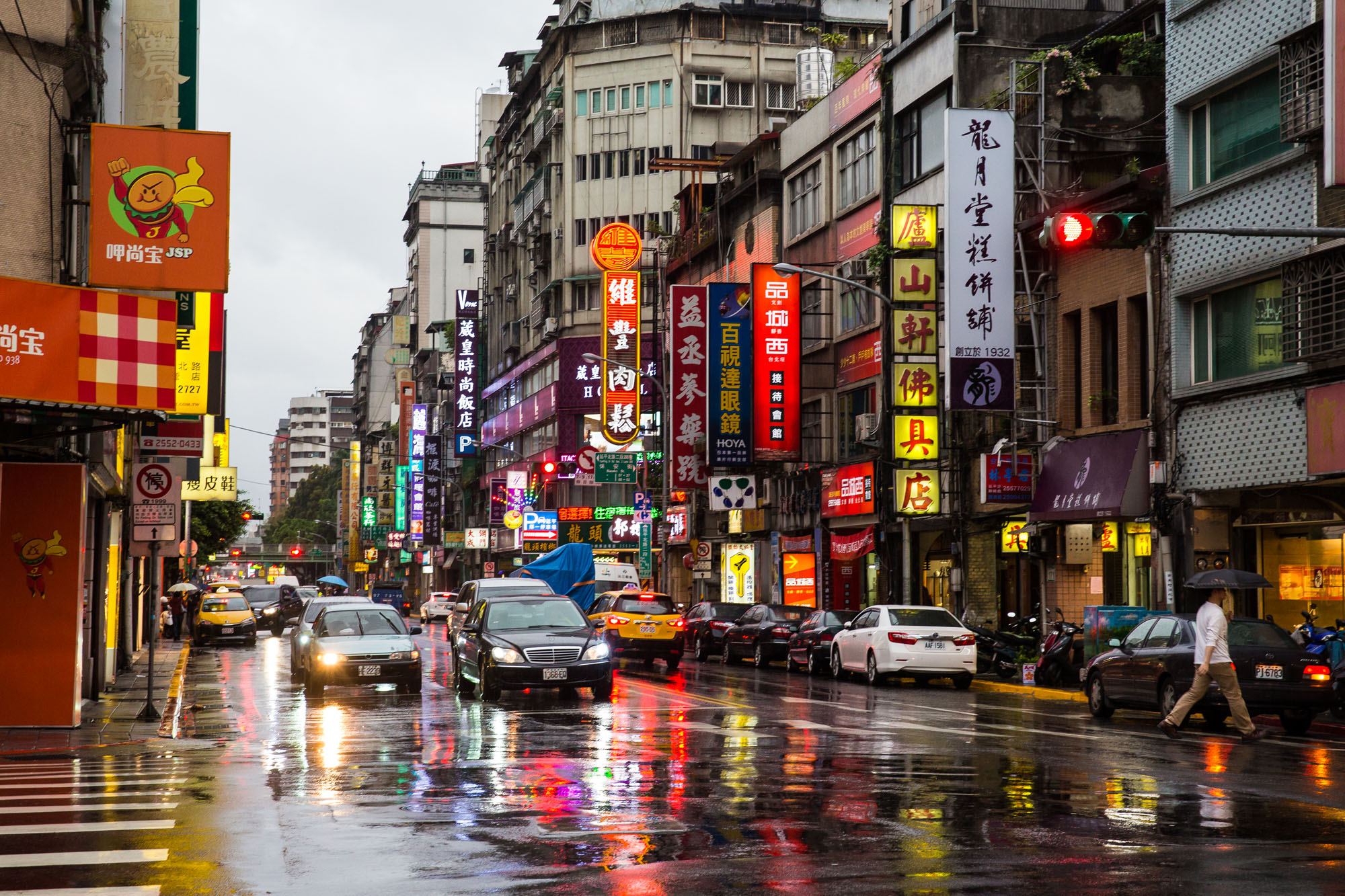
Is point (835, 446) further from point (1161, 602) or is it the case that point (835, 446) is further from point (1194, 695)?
point (1194, 695)

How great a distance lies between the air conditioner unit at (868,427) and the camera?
42000 millimetres

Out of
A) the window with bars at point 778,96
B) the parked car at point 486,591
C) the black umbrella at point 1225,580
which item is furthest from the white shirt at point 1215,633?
the window with bars at point 778,96

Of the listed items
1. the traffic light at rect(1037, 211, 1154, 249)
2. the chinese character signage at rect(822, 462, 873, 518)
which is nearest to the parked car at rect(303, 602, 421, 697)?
the traffic light at rect(1037, 211, 1154, 249)

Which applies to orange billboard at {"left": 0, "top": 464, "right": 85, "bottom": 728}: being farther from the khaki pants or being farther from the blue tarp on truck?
the blue tarp on truck

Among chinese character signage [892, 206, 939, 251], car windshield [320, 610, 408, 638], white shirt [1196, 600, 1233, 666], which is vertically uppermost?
chinese character signage [892, 206, 939, 251]

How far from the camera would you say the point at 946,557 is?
1676 inches

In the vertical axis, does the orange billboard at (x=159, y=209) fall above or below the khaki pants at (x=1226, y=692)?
above

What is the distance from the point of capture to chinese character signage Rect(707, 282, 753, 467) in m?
47.7

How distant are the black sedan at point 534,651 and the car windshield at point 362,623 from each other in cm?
270

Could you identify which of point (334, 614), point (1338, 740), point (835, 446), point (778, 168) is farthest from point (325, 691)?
point (778, 168)

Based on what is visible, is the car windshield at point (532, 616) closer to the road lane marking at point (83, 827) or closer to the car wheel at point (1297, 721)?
the car wheel at point (1297, 721)

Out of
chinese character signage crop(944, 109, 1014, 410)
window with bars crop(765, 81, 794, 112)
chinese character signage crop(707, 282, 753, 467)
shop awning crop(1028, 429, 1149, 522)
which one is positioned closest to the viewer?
shop awning crop(1028, 429, 1149, 522)

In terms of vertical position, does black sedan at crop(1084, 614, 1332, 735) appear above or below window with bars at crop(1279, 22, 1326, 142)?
below

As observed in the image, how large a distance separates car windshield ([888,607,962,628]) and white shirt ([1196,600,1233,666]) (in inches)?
468
